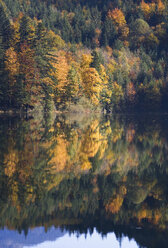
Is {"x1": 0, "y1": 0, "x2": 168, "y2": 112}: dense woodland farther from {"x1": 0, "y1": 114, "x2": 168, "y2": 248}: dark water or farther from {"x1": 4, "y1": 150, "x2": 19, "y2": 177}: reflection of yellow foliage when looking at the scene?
{"x1": 0, "y1": 114, "x2": 168, "y2": 248}: dark water

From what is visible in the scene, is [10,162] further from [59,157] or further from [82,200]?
[82,200]

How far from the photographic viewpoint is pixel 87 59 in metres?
86.3

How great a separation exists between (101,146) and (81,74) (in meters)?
66.1

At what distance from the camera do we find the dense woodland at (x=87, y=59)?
62.8 metres

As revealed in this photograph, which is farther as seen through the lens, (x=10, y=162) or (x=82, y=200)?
(x=10, y=162)

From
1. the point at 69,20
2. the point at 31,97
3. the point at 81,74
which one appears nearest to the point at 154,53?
the point at 69,20

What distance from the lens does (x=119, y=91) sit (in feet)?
346

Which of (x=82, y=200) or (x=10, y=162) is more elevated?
(x=10, y=162)

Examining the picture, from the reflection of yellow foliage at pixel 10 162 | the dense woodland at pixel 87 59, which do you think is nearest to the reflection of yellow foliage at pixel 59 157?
the reflection of yellow foliage at pixel 10 162

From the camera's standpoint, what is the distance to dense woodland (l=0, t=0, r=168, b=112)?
206 ft

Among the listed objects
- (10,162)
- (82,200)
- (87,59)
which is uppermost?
(87,59)

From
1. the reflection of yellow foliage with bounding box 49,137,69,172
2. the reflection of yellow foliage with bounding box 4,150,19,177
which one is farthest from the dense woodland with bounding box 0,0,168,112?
the reflection of yellow foliage with bounding box 4,150,19,177

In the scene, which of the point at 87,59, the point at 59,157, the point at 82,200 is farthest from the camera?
the point at 87,59

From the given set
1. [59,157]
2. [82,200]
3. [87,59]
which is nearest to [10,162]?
[59,157]
